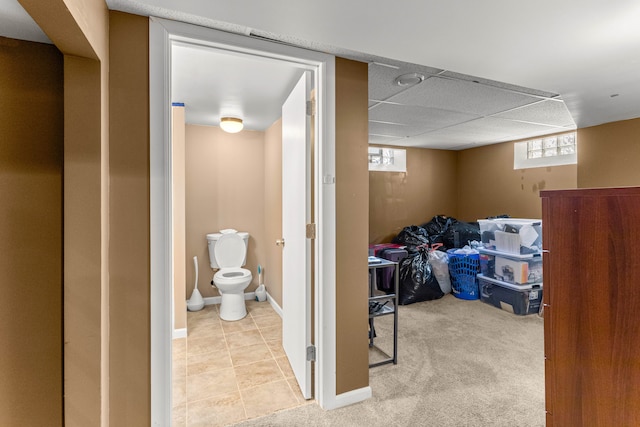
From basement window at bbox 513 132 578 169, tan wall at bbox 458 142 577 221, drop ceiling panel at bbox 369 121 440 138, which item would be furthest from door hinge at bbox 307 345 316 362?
basement window at bbox 513 132 578 169

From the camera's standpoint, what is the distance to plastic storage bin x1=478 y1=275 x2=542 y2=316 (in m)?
3.46

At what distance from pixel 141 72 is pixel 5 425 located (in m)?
1.68

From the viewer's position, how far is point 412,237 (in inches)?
188

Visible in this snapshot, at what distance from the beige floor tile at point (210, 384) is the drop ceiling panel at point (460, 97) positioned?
105 inches

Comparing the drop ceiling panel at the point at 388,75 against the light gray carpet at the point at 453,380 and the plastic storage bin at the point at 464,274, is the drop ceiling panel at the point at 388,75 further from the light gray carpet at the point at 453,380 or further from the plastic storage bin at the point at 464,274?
the plastic storage bin at the point at 464,274

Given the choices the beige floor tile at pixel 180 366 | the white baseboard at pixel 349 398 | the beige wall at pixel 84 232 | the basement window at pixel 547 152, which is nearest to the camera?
the beige wall at pixel 84 232

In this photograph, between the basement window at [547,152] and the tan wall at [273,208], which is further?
the basement window at [547,152]

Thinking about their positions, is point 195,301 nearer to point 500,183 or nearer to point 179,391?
point 179,391

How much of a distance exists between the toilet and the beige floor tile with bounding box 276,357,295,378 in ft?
3.29

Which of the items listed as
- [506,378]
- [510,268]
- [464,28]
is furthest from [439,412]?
[510,268]

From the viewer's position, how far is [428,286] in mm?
3865

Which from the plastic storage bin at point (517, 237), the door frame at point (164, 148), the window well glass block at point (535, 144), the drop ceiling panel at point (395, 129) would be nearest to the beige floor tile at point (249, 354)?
the door frame at point (164, 148)

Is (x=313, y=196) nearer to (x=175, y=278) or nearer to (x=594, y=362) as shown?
(x=594, y=362)

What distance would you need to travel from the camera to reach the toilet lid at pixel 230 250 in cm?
358
